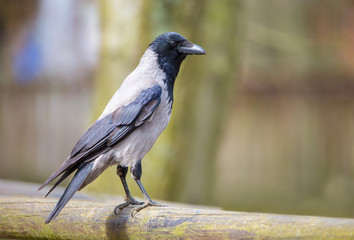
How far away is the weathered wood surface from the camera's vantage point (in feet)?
5.75

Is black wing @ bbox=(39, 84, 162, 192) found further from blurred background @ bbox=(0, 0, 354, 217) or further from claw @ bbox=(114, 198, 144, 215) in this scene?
blurred background @ bbox=(0, 0, 354, 217)

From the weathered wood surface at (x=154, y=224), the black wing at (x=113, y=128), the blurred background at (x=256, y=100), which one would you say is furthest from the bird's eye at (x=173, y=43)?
the blurred background at (x=256, y=100)

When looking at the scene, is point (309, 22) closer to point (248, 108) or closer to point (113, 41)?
point (248, 108)

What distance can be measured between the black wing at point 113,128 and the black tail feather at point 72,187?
3 centimetres

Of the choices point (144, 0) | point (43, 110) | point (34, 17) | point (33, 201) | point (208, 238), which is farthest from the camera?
point (34, 17)

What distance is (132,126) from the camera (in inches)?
98.4

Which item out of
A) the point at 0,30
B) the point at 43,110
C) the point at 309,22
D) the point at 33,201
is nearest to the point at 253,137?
the point at 309,22

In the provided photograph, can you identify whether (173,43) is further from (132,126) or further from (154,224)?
(154,224)

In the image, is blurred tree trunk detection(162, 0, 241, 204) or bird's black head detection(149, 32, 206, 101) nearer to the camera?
bird's black head detection(149, 32, 206, 101)

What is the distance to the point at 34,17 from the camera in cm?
969

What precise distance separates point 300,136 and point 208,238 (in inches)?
262

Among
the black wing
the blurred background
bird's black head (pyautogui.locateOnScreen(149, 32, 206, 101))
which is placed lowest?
the blurred background

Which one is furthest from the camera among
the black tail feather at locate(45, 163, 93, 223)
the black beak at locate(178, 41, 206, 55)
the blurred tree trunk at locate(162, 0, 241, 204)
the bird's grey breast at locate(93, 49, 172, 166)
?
the blurred tree trunk at locate(162, 0, 241, 204)

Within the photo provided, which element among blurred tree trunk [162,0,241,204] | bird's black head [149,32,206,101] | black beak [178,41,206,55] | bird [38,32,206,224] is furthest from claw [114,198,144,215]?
blurred tree trunk [162,0,241,204]
